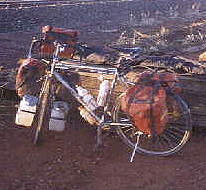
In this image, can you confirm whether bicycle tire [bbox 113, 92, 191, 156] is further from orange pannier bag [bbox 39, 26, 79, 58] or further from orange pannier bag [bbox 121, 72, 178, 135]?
orange pannier bag [bbox 39, 26, 79, 58]

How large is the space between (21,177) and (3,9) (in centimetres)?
1276

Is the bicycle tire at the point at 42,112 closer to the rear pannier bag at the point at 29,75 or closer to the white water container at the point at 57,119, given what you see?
the white water container at the point at 57,119

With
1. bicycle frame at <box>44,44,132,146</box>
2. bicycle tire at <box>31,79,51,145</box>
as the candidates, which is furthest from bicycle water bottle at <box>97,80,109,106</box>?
bicycle tire at <box>31,79,51,145</box>

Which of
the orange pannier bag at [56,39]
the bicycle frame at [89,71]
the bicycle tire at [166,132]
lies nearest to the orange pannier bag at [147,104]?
the bicycle tire at [166,132]

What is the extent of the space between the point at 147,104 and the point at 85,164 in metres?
1.12

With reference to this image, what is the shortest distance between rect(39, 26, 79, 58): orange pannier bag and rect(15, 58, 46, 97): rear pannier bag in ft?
0.80

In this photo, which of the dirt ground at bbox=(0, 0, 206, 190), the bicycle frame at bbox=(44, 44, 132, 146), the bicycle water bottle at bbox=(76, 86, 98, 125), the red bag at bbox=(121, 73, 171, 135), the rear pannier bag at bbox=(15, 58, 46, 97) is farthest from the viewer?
the rear pannier bag at bbox=(15, 58, 46, 97)

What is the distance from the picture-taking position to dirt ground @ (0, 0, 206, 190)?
5055 mm

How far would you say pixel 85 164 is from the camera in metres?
5.49

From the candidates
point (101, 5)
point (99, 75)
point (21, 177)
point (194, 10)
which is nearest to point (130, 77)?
point (99, 75)

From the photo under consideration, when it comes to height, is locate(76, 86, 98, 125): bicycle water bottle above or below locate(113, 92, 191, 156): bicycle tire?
above

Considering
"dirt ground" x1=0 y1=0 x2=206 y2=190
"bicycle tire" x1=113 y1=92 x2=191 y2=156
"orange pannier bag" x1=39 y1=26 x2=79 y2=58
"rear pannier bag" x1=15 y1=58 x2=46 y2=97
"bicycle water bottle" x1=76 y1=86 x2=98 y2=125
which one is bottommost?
"dirt ground" x1=0 y1=0 x2=206 y2=190

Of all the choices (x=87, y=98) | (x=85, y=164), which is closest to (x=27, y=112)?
(x=87, y=98)

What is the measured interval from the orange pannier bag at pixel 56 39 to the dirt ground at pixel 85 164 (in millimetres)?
1023
